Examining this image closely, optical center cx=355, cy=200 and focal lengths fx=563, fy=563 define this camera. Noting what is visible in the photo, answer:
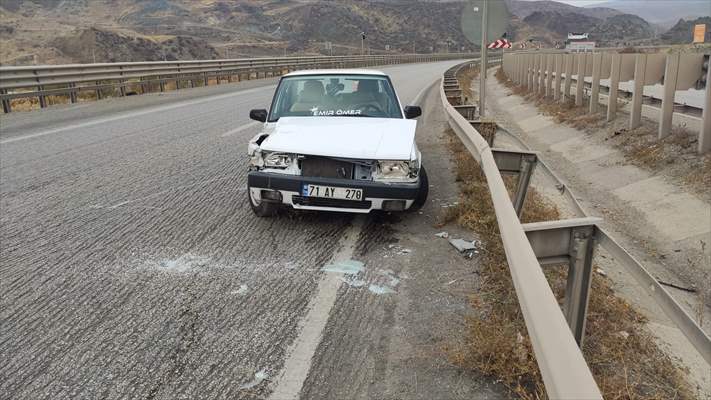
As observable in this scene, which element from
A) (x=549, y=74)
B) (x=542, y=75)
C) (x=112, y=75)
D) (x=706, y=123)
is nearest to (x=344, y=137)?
(x=706, y=123)

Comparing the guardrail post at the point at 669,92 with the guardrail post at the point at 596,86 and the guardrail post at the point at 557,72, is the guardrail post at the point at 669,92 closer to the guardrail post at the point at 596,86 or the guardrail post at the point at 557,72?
the guardrail post at the point at 596,86

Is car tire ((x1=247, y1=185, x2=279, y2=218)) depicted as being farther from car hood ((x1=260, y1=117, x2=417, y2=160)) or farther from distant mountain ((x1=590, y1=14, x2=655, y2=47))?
distant mountain ((x1=590, y1=14, x2=655, y2=47))

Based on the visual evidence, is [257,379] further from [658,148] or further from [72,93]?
[72,93]

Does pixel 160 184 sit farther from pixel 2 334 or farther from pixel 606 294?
pixel 606 294

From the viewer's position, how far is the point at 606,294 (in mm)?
4395

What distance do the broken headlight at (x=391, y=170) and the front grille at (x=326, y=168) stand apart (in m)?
0.23

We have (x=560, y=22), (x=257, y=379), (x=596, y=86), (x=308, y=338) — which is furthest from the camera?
(x=560, y=22)

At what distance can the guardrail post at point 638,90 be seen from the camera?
9.14 m

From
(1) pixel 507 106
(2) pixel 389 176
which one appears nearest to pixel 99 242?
(2) pixel 389 176

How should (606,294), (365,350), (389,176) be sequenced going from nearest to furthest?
(365,350) < (606,294) < (389,176)

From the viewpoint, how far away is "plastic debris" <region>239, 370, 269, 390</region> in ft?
8.89

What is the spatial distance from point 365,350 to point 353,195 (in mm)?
1791

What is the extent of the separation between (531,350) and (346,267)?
1.66 m

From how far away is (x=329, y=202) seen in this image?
4.69m
